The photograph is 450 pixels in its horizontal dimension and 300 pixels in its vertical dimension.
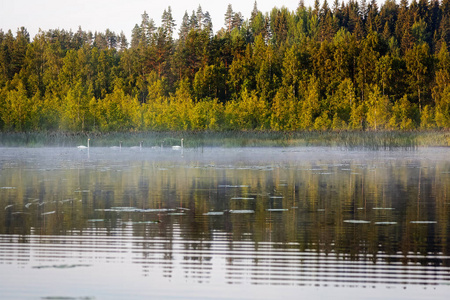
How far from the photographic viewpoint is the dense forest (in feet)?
280

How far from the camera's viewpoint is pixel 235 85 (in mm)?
103875

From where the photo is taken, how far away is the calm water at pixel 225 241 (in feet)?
26.2

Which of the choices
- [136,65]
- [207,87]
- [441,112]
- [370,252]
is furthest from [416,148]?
[136,65]

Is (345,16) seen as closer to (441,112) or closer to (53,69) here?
(53,69)

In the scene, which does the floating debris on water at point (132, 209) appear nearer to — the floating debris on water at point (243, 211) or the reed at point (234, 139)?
the floating debris on water at point (243, 211)

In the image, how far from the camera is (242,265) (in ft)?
29.9

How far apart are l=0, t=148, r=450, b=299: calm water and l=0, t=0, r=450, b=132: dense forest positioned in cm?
6401

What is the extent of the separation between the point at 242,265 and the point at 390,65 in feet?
290

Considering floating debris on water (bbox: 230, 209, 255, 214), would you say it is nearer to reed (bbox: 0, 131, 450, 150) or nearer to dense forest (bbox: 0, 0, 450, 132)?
reed (bbox: 0, 131, 450, 150)

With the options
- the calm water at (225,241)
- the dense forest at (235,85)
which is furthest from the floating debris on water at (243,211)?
the dense forest at (235,85)

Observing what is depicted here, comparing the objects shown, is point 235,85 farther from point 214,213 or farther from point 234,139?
point 214,213

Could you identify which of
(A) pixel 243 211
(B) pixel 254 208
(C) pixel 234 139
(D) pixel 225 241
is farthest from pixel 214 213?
(C) pixel 234 139

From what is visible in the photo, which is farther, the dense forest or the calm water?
the dense forest

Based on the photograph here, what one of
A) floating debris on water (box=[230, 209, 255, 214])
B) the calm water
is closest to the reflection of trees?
the calm water
